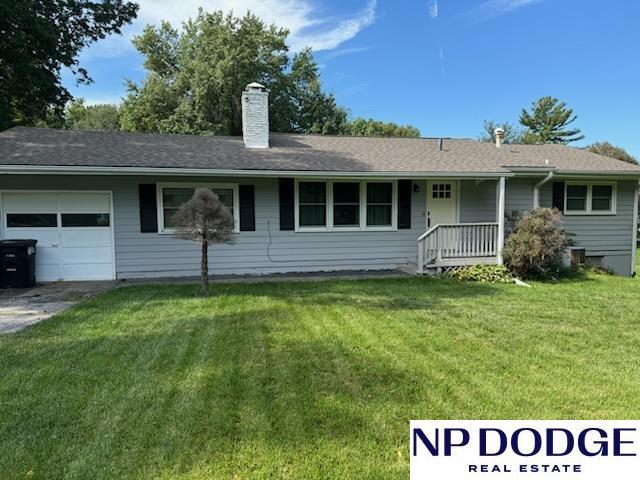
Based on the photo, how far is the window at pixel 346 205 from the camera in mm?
10305

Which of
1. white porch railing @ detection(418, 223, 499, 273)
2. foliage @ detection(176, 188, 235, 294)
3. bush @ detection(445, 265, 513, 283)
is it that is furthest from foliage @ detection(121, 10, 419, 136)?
bush @ detection(445, 265, 513, 283)

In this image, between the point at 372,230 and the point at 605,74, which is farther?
the point at 605,74

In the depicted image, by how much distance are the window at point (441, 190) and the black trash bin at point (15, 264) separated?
9.25 meters

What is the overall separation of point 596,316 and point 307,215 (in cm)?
619

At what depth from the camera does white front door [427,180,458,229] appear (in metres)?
11.0

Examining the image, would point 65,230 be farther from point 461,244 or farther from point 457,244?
point 461,244

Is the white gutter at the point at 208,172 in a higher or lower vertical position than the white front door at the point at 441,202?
higher

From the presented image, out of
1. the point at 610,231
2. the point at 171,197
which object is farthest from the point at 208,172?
the point at 610,231

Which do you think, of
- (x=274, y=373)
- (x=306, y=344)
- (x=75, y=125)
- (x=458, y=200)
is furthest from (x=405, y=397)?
(x=75, y=125)

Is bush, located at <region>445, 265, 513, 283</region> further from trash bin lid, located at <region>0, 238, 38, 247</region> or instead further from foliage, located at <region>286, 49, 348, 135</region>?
foliage, located at <region>286, 49, 348, 135</region>

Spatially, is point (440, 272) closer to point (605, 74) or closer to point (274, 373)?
point (274, 373)

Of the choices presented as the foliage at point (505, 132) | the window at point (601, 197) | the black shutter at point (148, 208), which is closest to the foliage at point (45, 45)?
the black shutter at point (148, 208)

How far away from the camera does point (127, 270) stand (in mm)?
9469

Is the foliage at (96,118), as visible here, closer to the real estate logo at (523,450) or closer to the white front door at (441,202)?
the white front door at (441,202)
